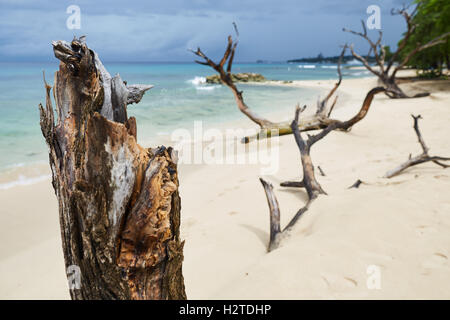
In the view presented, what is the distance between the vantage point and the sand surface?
2.13m

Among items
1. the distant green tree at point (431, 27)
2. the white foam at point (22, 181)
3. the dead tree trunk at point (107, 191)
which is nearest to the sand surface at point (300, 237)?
the white foam at point (22, 181)

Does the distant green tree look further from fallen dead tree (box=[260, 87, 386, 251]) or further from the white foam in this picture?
the white foam

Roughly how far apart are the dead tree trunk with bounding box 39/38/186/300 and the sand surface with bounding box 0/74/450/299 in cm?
102

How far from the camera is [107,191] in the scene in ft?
4.30

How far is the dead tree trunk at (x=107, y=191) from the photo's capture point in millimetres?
1304

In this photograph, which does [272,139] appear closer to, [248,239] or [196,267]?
[248,239]

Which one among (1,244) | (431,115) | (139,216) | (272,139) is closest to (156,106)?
(272,139)

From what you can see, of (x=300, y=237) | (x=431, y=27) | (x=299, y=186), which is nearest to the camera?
(x=300, y=237)

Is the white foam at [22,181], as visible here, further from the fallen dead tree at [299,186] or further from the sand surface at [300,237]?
the fallen dead tree at [299,186]

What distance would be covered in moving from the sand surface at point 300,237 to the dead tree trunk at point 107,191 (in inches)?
40.1

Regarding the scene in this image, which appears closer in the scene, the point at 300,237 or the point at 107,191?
the point at 107,191

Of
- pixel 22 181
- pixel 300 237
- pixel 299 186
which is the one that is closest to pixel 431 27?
pixel 299 186

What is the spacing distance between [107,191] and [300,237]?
2.06 meters

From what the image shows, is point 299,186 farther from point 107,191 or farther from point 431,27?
point 431,27
